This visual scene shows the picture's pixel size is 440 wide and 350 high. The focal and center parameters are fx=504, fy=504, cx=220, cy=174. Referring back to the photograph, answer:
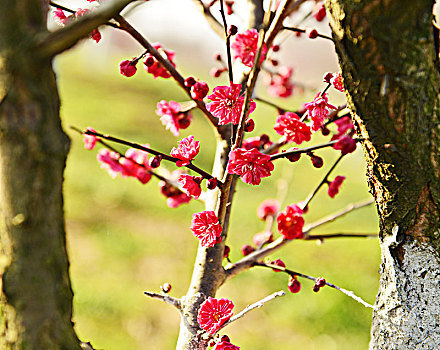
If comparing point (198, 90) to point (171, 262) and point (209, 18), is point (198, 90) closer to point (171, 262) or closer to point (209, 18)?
point (209, 18)

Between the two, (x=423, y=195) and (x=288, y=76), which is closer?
(x=423, y=195)

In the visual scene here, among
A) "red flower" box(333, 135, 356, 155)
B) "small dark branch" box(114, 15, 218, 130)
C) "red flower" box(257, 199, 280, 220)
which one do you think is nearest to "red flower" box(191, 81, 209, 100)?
"small dark branch" box(114, 15, 218, 130)

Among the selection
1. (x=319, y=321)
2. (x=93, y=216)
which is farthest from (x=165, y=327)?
(x=93, y=216)

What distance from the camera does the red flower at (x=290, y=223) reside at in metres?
1.03

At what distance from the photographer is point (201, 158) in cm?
546

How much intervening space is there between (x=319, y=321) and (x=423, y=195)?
7.26 feet

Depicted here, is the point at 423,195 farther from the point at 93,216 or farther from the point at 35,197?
the point at 93,216

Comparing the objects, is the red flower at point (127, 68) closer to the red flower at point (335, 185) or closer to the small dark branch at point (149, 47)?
the small dark branch at point (149, 47)

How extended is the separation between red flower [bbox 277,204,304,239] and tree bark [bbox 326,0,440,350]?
24 centimetres

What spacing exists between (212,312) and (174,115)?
0.44m

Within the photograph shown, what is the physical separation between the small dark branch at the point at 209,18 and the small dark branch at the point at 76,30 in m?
0.54

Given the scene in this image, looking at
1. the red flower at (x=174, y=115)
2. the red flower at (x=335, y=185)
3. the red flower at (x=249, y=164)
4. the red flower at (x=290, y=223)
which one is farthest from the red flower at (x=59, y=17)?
the red flower at (x=335, y=185)

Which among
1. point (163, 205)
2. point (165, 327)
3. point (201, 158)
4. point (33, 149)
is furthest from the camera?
point (201, 158)

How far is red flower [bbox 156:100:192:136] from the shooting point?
1.06 m
